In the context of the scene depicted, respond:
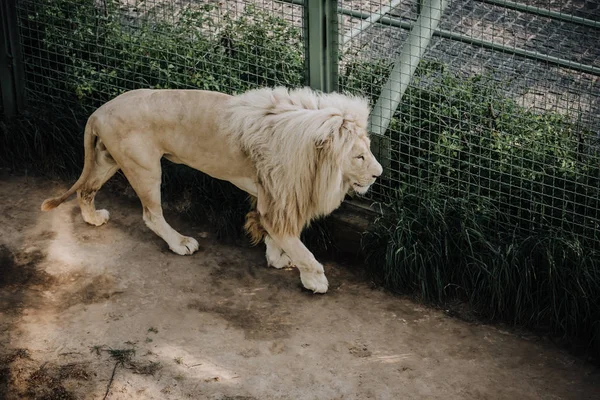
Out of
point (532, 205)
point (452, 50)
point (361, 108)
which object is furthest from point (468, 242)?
point (452, 50)

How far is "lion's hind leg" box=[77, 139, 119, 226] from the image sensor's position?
6.10m

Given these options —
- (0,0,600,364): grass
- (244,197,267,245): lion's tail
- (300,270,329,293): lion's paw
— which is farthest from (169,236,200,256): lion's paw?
(300,270,329,293): lion's paw

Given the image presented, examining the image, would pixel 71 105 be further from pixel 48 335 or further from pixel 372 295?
pixel 372 295

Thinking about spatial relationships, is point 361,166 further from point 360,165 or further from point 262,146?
point 262,146

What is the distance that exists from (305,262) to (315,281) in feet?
0.49

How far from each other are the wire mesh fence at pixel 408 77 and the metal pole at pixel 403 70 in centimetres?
1

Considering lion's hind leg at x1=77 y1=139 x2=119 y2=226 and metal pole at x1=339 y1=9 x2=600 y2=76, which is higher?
metal pole at x1=339 y1=9 x2=600 y2=76

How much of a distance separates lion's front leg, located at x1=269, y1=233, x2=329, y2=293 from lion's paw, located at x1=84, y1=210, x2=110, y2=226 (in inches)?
50.9

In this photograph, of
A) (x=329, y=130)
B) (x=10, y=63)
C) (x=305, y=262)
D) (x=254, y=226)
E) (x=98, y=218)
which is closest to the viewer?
(x=329, y=130)

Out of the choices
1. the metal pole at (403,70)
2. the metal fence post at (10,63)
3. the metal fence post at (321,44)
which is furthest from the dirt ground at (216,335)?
the metal fence post at (321,44)

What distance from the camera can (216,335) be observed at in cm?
545

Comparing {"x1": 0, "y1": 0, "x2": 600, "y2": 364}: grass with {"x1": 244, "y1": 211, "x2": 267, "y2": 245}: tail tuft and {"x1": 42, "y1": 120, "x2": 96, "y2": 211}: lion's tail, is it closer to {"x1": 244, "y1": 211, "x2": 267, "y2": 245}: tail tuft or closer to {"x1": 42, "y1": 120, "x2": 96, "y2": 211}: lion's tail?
{"x1": 244, "y1": 211, "x2": 267, "y2": 245}: tail tuft

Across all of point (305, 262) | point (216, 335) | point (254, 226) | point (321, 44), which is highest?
point (321, 44)

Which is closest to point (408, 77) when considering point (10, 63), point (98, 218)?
point (98, 218)
